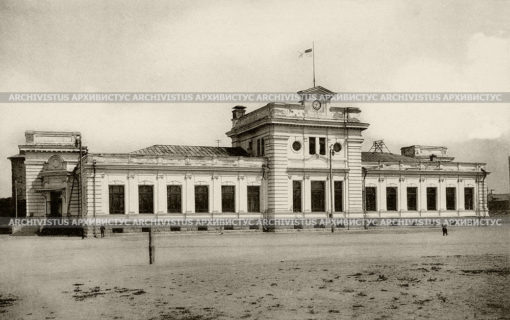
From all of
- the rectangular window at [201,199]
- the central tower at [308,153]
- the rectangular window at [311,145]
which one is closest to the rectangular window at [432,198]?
the central tower at [308,153]

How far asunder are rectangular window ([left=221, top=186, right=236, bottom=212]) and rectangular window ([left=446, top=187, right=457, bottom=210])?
2051 cm

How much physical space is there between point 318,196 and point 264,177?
14.9 ft

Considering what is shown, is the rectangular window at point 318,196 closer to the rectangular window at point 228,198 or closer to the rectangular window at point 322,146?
the rectangular window at point 322,146

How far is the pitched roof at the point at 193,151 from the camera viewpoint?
4422 cm

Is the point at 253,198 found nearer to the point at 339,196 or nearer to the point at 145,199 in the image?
the point at 339,196

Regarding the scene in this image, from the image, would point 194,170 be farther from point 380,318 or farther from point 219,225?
point 380,318

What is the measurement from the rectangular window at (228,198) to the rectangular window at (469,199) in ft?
73.8

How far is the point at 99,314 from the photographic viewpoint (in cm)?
1038

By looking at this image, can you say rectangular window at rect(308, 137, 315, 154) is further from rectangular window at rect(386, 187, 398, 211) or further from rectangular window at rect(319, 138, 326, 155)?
rectangular window at rect(386, 187, 398, 211)

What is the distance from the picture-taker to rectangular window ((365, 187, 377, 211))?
1877 inches

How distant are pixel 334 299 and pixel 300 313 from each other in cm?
148

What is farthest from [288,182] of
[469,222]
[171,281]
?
[171,281]

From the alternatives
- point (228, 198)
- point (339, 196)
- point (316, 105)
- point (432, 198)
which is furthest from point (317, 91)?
point (432, 198)

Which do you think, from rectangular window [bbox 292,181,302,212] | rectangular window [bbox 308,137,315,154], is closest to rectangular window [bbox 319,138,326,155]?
rectangular window [bbox 308,137,315,154]
